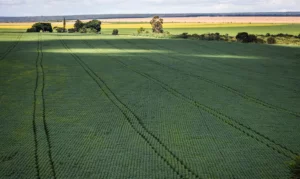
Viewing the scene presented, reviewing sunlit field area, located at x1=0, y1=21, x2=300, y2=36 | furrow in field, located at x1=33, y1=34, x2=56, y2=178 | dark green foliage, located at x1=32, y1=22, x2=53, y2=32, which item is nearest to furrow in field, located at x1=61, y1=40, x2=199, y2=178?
furrow in field, located at x1=33, y1=34, x2=56, y2=178

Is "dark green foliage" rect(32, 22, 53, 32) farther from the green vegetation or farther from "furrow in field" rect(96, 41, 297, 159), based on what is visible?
the green vegetation

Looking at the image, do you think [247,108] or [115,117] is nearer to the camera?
[115,117]

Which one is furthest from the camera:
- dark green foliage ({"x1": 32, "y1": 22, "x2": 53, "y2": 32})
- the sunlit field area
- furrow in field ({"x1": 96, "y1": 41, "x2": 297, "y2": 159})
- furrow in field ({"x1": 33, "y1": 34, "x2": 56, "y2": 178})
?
the sunlit field area

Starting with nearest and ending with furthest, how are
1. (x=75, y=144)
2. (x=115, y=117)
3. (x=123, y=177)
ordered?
(x=123, y=177), (x=75, y=144), (x=115, y=117)

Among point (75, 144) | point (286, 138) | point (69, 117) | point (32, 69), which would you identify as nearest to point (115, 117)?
point (69, 117)

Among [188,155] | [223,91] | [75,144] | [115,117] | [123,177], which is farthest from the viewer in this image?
[223,91]

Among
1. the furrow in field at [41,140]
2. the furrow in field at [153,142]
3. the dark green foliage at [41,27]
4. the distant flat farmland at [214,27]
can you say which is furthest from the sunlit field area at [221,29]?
the furrow in field at [41,140]

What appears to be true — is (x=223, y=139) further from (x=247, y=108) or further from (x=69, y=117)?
(x=69, y=117)
